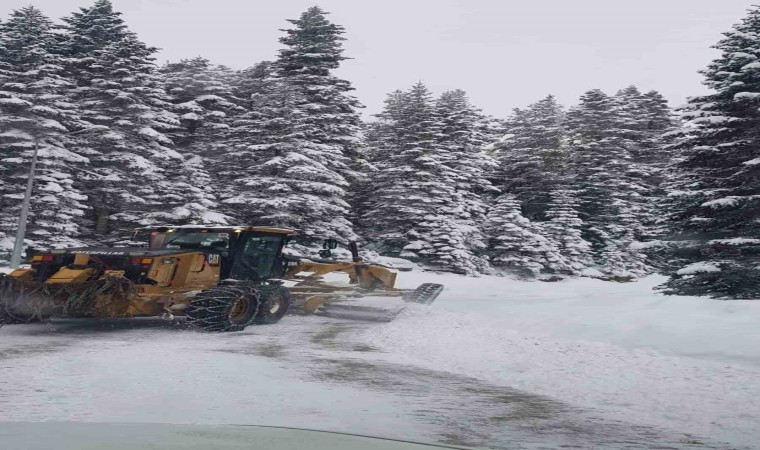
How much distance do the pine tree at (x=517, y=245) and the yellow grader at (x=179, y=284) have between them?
2522 cm

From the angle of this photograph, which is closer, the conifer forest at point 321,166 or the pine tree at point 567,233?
the conifer forest at point 321,166

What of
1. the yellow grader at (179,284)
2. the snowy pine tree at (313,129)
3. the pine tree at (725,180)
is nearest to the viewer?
the yellow grader at (179,284)

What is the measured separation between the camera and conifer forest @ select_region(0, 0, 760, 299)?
21281mm

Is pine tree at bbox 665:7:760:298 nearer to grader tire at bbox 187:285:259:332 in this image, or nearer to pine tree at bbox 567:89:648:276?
grader tire at bbox 187:285:259:332

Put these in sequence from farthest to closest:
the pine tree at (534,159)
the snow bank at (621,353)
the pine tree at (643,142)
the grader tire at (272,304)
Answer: the pine tree at (643,142), the pine tree at (534,159), the grader tire at (272,304), the snow bank at (621,353)

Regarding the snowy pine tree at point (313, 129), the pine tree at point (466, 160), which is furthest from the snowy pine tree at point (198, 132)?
the pine tree at point (466, 160)

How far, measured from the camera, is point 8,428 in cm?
477

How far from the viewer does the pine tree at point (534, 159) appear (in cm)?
4856

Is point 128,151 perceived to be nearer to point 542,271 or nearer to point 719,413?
point 542,271

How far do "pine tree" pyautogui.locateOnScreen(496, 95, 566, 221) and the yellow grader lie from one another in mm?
35526

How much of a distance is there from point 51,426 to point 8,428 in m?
0.29

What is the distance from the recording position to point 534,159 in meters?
48.5

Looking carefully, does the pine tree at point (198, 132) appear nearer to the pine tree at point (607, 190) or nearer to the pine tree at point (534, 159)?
the pine tree at point (534, 159)

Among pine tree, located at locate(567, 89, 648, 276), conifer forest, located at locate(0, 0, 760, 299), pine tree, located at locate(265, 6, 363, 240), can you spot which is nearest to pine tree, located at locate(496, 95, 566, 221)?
conifer forest, located at locate(0, 0, 760, 299)
